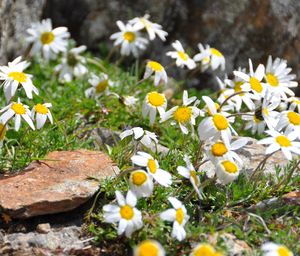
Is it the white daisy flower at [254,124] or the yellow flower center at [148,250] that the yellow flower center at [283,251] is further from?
the white daisy flower at [254,124]

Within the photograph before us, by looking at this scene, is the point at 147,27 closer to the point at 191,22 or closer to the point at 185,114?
the point at 191,22

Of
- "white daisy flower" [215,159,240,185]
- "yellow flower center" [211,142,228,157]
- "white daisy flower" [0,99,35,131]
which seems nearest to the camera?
"white daisy flower" [215,159,240,185]

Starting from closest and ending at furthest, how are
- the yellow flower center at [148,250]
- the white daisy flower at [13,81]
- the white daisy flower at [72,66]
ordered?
the yellow flower center at [148,250] < the white daisy flower at [13,81] < the white daisy flower at [72,66]

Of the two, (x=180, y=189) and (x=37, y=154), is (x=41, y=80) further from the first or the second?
(x=180, y=189)

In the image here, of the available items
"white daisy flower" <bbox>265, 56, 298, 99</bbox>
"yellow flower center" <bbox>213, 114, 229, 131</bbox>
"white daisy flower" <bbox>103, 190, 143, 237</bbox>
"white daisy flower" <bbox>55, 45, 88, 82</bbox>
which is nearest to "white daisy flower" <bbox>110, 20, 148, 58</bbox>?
"white daisy flower" <bbox>55, 45, 88, 82</bbox>

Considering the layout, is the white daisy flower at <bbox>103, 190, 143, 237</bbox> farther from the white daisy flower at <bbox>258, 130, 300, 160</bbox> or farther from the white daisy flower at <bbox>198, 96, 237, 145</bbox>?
the white daisy flower at <bbox>258, 130, 300, 160</bbox>

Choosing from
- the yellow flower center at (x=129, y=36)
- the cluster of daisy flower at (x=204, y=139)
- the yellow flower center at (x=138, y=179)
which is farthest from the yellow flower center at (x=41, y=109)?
the yellow flower center at (x=129, y=36)

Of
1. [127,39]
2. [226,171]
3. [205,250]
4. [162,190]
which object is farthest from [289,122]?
[127,39]
